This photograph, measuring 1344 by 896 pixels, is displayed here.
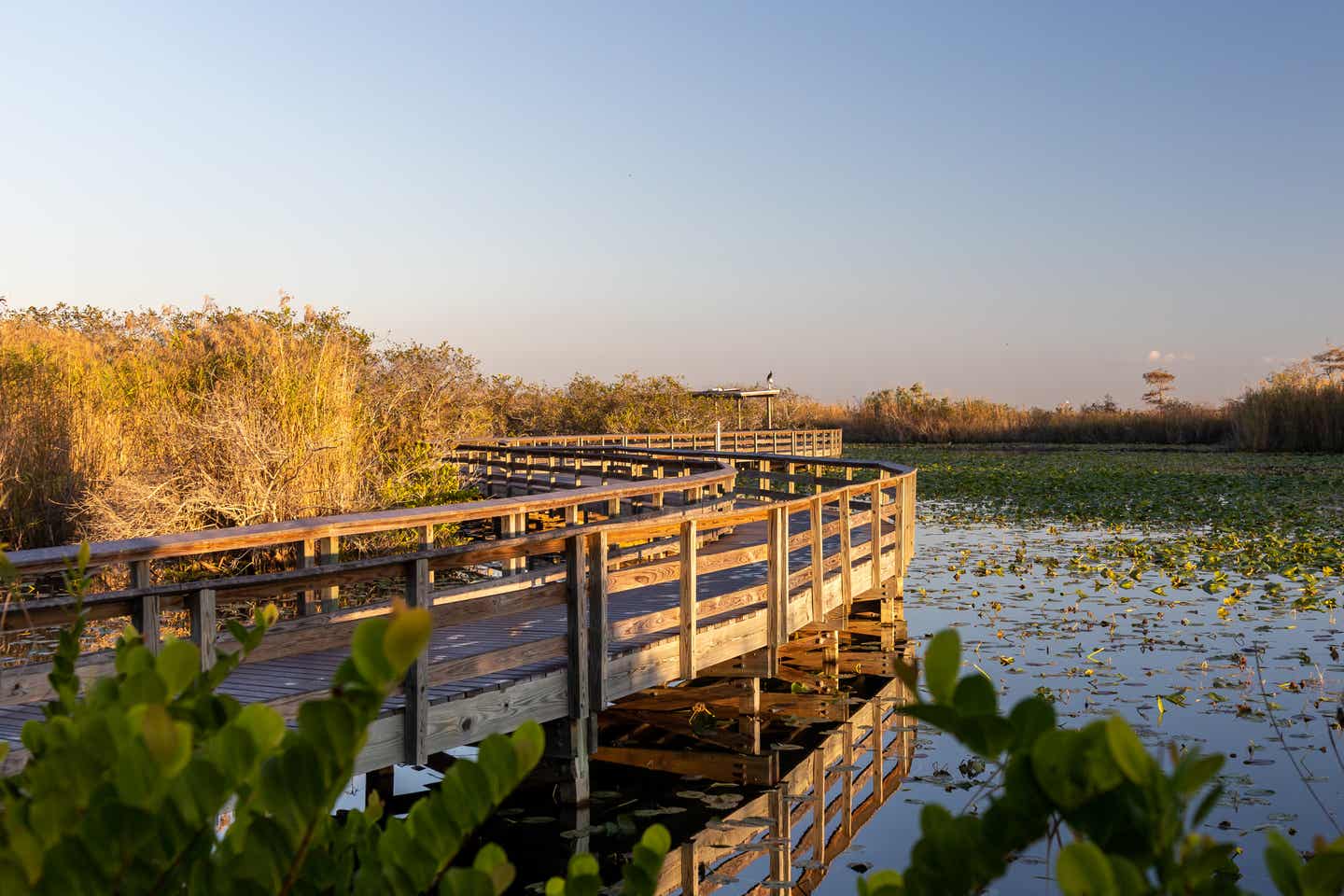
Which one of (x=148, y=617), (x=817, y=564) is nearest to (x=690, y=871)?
(x=148, y=617)

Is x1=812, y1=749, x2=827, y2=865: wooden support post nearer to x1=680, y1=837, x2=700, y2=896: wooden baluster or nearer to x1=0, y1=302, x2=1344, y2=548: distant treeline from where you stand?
x1=680, y1=837, x2=700, y2=896: wooden baluster

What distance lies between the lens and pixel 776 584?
8.98 m

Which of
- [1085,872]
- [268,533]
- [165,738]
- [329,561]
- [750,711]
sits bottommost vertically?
[750,711]

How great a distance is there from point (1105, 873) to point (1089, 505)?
23799 millimetres

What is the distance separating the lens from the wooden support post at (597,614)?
272 inches

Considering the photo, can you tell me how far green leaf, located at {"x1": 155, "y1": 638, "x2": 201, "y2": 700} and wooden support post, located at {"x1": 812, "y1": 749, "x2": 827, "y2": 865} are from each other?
18.7 feet

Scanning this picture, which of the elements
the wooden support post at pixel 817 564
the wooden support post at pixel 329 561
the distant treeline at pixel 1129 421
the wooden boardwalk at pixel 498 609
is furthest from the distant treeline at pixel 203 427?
the distant treeline at pixel 1129 421

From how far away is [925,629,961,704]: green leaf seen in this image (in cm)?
104

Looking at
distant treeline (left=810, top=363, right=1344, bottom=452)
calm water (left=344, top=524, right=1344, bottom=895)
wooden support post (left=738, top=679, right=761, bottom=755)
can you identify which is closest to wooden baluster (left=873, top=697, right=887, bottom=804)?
calm water (left=344, top=524, right=1344, bottom=895)

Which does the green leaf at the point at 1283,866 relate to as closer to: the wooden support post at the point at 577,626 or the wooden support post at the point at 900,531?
the wooden support post at the point at 577,626

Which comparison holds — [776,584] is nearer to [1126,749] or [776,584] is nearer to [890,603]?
[890,603]

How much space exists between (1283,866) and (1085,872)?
23cm

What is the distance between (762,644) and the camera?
29.5 ft

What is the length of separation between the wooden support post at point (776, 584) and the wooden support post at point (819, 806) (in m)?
1.07
